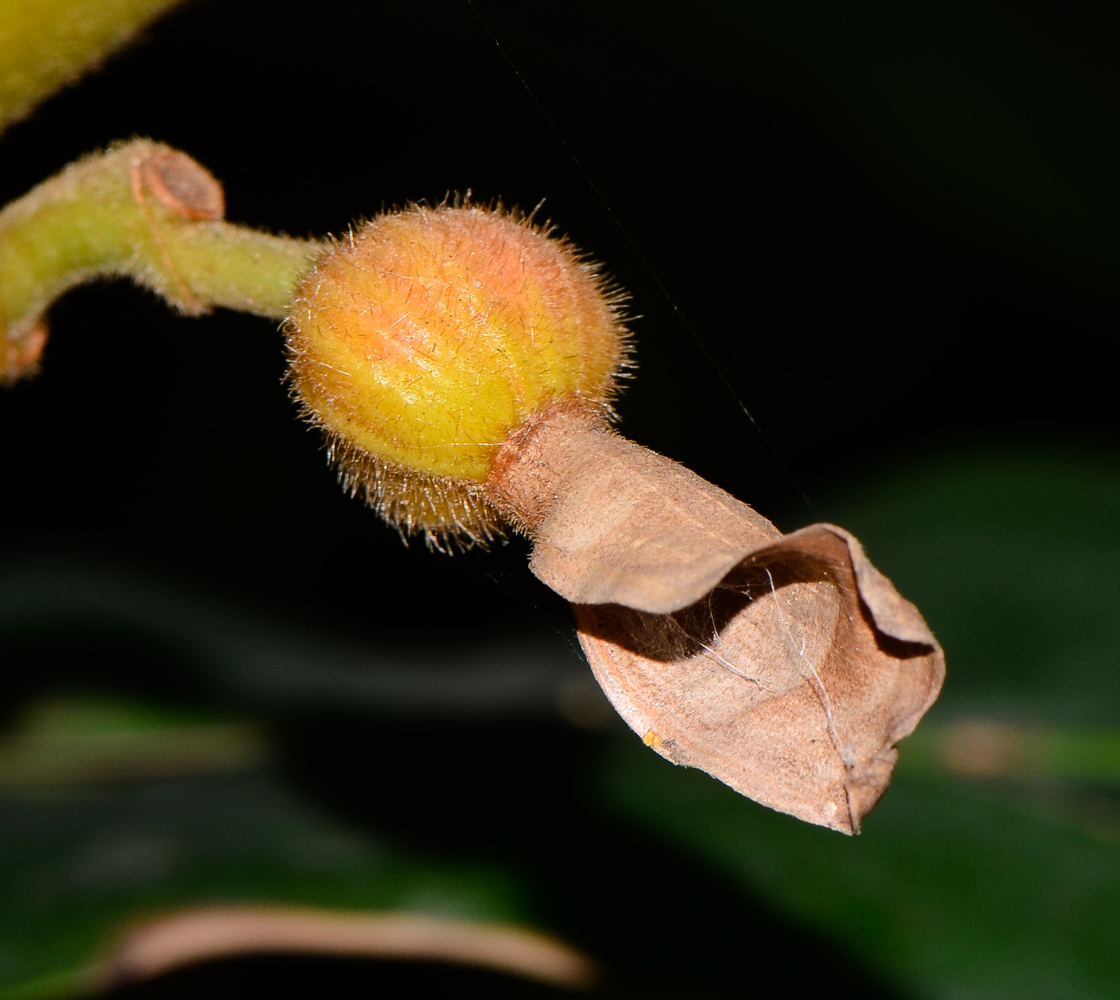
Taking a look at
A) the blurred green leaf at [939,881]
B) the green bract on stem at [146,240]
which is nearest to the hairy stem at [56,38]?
the green bract on stem at [146,240]

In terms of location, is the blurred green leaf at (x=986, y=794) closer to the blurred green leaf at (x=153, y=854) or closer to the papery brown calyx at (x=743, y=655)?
the blurred green leaf at (x=153, y=854)

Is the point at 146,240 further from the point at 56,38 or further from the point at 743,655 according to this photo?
the point at 743,655

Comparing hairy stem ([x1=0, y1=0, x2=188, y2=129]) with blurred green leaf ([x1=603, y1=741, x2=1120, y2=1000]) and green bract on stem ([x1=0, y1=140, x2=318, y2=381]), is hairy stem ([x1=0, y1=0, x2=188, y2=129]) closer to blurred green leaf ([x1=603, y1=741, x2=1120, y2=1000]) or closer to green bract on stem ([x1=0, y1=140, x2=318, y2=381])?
green bract on stem ([x1=0, y1=140, x2=318, y2=381])

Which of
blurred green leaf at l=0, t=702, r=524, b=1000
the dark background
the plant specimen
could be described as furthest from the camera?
the dark background

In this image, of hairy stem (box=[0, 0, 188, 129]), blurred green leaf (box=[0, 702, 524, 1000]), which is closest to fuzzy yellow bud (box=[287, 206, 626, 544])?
hairy stem (box=[0, 0, 188, 129])

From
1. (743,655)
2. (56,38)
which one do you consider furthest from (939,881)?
(56,38)

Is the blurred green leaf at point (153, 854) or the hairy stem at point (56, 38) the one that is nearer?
the hairy stem at point (56, 38)
